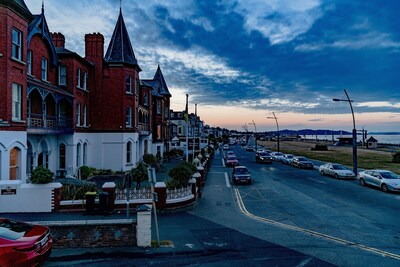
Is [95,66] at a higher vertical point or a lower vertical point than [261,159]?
higher

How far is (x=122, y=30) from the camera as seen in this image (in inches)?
1222

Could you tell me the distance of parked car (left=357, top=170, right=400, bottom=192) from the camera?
21706 mm

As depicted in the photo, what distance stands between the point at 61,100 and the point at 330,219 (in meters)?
22.0

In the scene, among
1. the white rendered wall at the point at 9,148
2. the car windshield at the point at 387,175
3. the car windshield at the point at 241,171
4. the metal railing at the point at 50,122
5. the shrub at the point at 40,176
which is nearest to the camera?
the shrub at the point at 40,176

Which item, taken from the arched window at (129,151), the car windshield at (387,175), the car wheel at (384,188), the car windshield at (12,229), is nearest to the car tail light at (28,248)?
the car windshield at (12,229)

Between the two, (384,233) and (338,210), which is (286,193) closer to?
(338,210)

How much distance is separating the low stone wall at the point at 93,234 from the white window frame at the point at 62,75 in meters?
18.4

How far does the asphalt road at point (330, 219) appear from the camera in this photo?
9.88 m

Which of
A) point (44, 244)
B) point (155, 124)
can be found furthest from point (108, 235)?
point (155, 124)

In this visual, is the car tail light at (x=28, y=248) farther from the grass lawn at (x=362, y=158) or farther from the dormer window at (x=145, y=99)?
the grass lawn at (x=362, y=158)

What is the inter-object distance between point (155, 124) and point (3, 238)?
133 ft

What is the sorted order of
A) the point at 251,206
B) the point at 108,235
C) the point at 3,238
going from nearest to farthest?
the point at 3,238 → the point at 108,235 → the point at 251,206

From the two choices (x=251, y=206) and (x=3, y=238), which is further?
(x=251, y=206)

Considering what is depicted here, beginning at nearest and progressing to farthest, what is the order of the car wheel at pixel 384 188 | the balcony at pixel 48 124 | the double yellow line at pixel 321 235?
1. the double yellow line at pixel 321 235
2. the balcony at pixel 48 124
3. the car wheel at pixel 384 188
